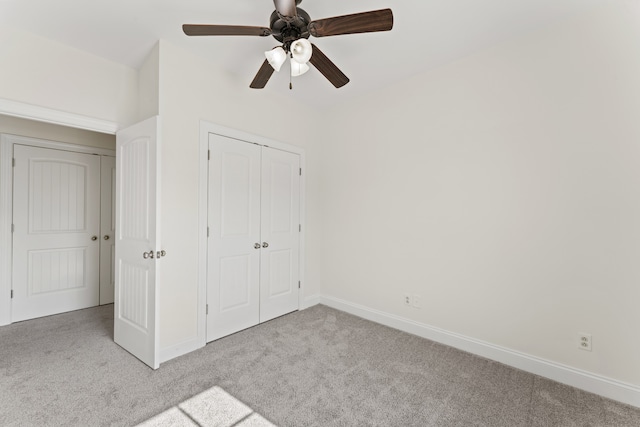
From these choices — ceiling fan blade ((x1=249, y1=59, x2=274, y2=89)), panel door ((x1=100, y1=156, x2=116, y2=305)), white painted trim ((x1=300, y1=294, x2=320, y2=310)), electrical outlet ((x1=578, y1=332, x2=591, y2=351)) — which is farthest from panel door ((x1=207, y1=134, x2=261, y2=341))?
electrical outlet ((x1=578, y1=332, x2=591, y2=351))

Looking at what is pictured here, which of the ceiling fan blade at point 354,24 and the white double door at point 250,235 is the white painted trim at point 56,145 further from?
the ceiling fan blade at point 354,24

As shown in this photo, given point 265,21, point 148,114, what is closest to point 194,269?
point 148,114

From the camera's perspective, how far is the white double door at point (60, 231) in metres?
3.23

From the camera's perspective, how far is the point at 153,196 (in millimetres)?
2281

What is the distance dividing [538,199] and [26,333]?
481 centimetres

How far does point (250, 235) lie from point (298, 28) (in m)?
2.03

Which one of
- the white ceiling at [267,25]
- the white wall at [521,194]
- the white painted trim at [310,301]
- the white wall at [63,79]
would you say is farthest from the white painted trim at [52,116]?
the white painted trim at [310,301]

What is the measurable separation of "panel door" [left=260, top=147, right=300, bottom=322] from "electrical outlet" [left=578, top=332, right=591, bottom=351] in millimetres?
2645

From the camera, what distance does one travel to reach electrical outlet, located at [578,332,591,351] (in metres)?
2.04

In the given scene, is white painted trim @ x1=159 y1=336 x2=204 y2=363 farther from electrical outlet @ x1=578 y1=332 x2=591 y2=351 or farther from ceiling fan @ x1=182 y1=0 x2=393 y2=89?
electrical outlet @ x1=578 y1=332 x2=591 y2=351

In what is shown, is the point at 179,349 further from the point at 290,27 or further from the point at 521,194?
the point at 521,194

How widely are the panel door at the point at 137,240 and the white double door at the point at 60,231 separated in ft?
4.88

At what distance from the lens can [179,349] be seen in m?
2.48

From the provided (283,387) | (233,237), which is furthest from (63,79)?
(283,387)
